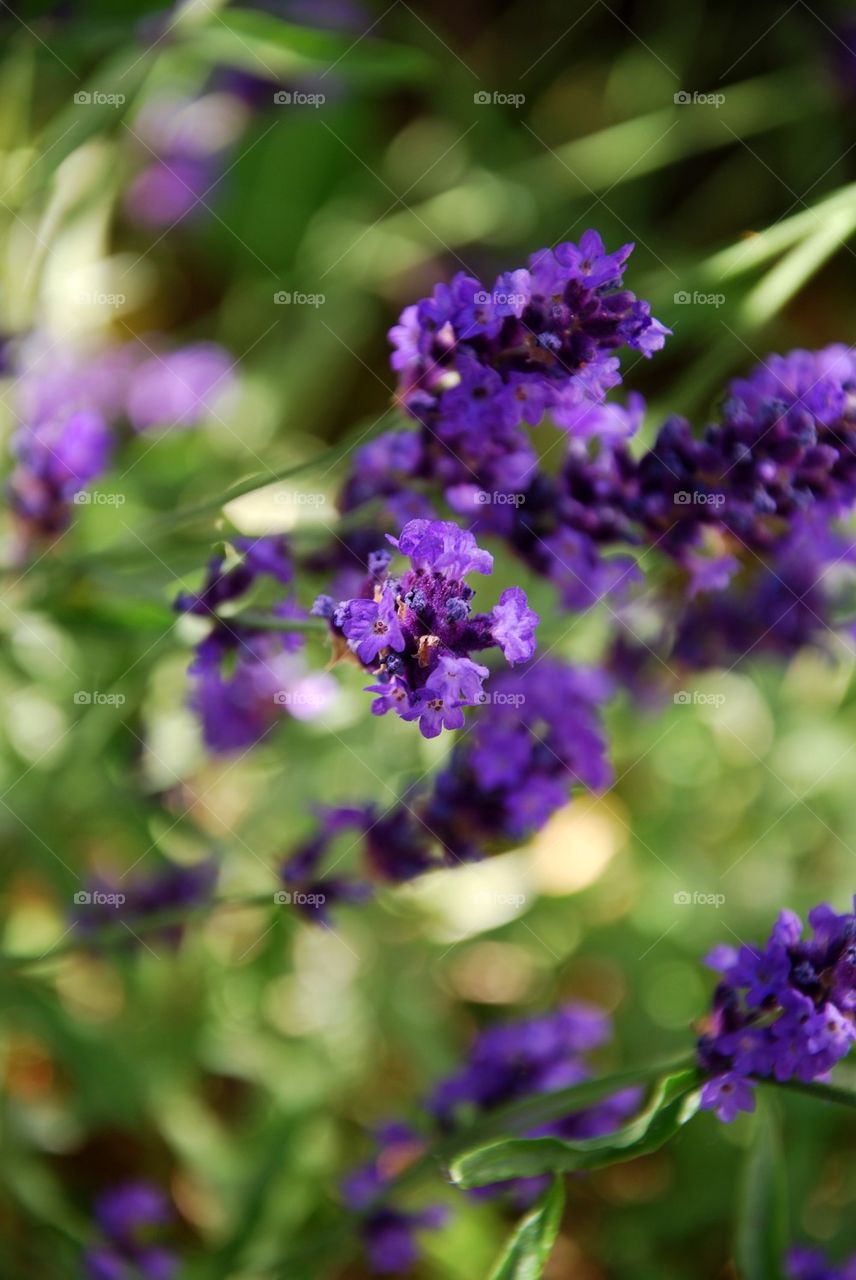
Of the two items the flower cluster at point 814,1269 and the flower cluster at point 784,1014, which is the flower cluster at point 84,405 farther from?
the flower cluster at point 814,1269

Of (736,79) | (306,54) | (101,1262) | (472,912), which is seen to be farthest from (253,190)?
(101,1262)

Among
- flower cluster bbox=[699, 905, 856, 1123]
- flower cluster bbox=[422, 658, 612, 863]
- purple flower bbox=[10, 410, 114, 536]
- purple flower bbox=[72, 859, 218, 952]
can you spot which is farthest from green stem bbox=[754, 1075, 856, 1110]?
purple flower bbox=[10, 410, 114, 536]

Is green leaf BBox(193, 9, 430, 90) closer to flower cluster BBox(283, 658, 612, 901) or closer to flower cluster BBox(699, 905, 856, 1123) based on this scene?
flower cluster BBox(283, 658, 612, 901)

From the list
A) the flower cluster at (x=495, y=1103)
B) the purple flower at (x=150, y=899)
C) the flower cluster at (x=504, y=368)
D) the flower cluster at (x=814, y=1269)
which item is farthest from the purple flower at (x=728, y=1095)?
the purple flower at (x=150, y=899)

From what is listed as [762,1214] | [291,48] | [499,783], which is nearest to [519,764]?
[499,783]

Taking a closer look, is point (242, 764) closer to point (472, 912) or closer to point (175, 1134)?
point (472, 912)

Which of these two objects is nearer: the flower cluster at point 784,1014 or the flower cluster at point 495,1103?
the flower cluster at point 784,1014

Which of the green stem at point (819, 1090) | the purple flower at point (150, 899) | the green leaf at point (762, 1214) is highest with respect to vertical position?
the green stem at point (819, 1090)
